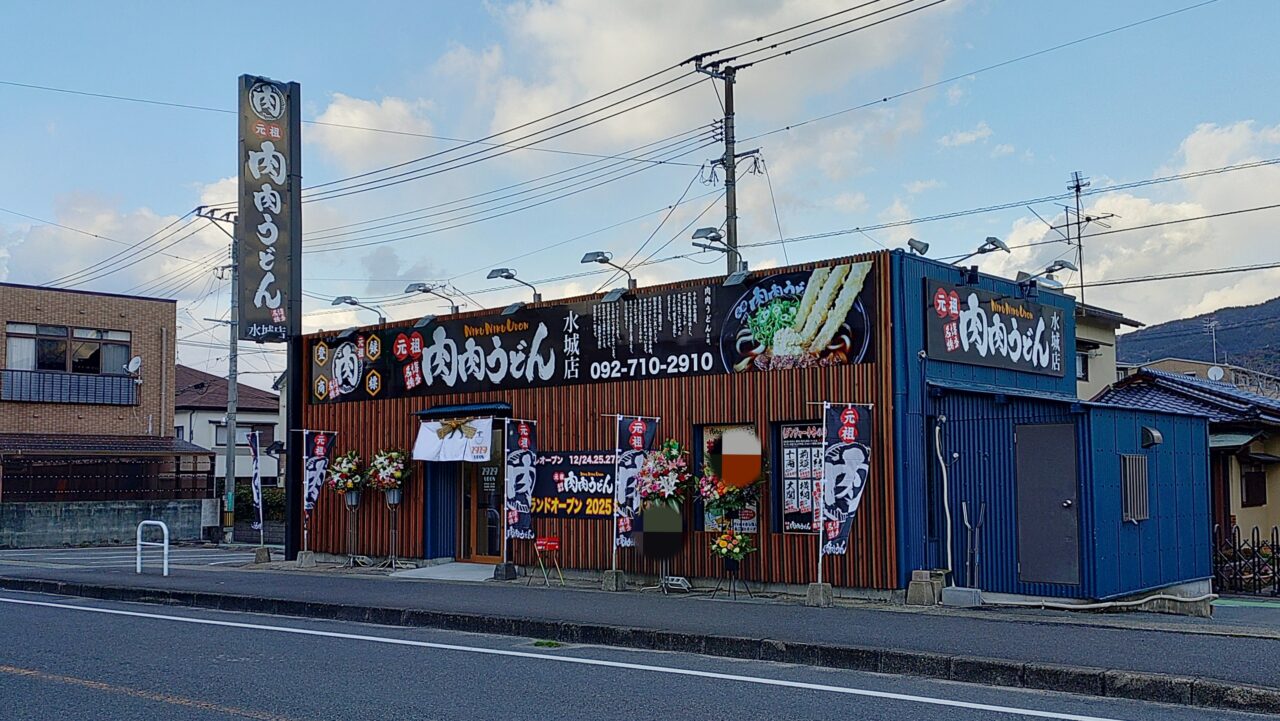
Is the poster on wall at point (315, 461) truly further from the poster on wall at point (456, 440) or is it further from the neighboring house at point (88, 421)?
the neighboring house at point (88, 421)

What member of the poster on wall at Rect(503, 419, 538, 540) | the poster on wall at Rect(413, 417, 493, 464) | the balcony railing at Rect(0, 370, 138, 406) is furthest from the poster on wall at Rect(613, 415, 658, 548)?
the balcony railing at Rect(0, 370, 138, 406)

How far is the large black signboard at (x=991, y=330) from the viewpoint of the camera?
50.6ft

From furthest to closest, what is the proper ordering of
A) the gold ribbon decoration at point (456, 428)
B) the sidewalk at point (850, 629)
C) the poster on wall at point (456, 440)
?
the gold ribbon decoration at point (456, 428) → the poster on wall at point (456, 440) → the sidewalk at point (850, 629)

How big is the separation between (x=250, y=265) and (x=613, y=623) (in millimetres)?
13518

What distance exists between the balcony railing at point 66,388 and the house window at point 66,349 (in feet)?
0.71

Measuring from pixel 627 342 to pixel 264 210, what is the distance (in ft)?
29.8

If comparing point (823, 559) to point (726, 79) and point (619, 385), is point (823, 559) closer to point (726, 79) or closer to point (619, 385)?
point (619, 385)

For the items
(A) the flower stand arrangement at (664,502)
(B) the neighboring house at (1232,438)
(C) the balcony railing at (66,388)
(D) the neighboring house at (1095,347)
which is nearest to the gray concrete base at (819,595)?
(A) the flower stand arrangement at (664,502)

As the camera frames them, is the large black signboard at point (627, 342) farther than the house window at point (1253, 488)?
No

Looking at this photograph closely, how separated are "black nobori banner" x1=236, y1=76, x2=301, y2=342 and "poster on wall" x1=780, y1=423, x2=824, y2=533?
1141 centimetres

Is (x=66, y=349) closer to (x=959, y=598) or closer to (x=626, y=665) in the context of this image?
(x=959, y=598)

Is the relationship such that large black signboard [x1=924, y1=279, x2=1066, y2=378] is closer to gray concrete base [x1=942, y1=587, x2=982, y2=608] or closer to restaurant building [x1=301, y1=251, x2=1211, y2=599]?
restaurant building [x1=301, y1=251, x2=1211, y2=599]

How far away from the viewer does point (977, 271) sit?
1638 centimetres

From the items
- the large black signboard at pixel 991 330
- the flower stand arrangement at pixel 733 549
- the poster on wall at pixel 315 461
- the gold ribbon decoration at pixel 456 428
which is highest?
the large black signboard at pixel 991 330
